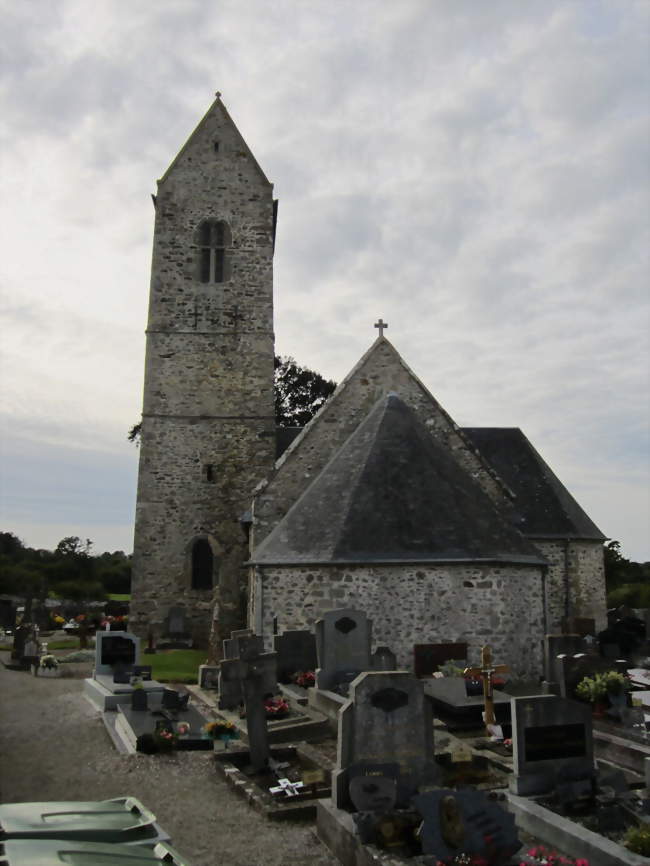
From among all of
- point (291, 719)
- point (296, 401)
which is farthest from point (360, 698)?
point (296, 401)

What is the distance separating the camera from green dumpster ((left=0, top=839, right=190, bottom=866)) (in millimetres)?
4305

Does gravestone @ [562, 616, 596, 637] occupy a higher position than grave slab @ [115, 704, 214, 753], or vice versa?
gravestone @ [562, 616, 596, 637]

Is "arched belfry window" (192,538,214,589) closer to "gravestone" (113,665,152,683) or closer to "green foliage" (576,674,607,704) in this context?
"gravestone" (113,665,152,683)

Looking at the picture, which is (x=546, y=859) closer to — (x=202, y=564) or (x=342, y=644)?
(x=342, y=644)

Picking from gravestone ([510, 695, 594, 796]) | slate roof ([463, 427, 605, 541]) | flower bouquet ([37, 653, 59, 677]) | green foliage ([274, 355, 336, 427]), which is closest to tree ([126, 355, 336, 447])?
green foliage ([274, 355, 336, 427])

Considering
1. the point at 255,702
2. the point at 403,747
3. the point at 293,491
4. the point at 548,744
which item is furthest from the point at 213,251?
the point at 548,744

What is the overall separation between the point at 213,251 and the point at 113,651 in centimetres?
1368

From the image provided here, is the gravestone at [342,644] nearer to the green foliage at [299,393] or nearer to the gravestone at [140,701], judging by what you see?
the gravestone at [140,701]

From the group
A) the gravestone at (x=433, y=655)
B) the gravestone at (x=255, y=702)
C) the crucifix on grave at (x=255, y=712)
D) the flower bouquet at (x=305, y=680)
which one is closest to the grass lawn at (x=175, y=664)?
the flower bouquet at (x=305, y=680)

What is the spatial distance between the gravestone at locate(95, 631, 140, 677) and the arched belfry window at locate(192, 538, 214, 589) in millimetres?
6638

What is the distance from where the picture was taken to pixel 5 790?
8320 mm

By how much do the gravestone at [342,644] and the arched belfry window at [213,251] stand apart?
14556 mm

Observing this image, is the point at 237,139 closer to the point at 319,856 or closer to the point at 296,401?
the point at 296,401

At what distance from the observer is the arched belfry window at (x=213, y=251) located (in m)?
24.2
